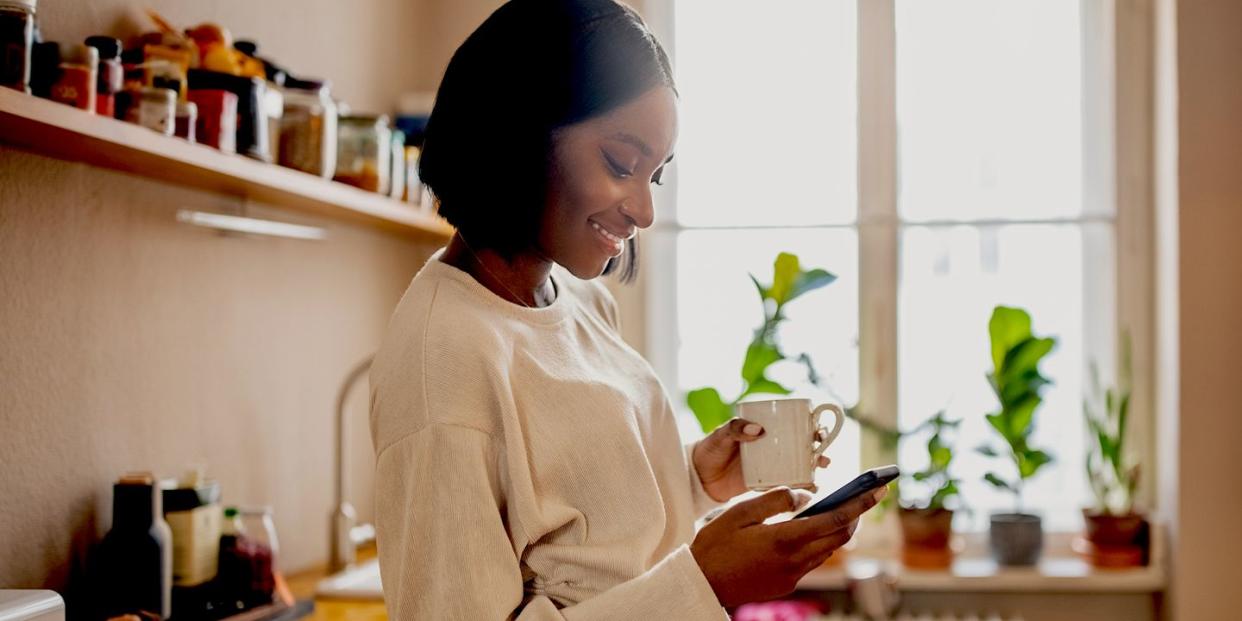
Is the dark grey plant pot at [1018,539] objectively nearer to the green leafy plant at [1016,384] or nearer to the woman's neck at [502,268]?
the green leafy plant at [1016,384]

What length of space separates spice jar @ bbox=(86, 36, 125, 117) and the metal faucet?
0.97 meters

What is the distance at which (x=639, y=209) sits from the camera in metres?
1.06

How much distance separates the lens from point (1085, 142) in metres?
2.96

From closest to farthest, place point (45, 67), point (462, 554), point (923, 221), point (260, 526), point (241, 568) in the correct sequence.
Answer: point (462, 554)
point (45, 67)
point (241, 568)
point (260, 526)
point (923, 221)

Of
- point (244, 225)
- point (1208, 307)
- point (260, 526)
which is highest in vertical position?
point (244, 225)

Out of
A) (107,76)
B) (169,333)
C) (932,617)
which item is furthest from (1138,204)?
(107,76)

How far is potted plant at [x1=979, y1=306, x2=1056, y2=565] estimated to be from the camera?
2711 millimetres

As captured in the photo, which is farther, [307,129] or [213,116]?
[307,129]

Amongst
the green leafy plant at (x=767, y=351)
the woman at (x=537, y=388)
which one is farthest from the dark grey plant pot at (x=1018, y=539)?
the woman at (x=537, y=388)

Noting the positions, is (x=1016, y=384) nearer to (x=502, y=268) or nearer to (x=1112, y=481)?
(x=1112, y=481)

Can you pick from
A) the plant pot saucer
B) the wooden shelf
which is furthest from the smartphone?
the plant pot saucer

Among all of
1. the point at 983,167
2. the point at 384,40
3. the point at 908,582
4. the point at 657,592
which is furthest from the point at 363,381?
the point at 657,592

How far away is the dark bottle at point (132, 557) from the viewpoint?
5.28 ft

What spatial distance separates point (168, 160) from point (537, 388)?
82cm
